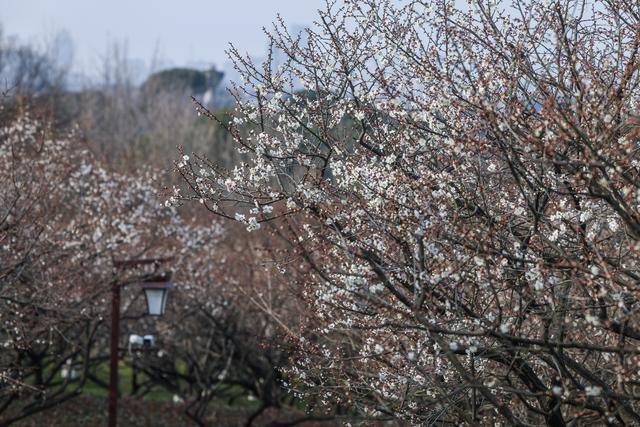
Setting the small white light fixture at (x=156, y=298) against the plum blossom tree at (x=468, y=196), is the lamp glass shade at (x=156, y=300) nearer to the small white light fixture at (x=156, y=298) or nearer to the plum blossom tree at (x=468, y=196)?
the small white light fixture at (x=156, y=298)

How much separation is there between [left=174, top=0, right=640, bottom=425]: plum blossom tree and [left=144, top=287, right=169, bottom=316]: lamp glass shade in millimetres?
4779

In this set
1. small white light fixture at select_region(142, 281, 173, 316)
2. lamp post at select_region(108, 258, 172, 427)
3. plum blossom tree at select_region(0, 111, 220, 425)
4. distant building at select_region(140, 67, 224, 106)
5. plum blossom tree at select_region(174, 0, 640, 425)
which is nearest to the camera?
plum blossom tree at select_region(174, 0, 640, 425)

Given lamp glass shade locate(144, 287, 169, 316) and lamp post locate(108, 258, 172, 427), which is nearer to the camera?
lamp post locate(108, 258, 172, 427)

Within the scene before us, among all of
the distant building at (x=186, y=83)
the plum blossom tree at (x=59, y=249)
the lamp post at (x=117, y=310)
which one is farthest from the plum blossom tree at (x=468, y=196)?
the distant building at (x=186, y=83)

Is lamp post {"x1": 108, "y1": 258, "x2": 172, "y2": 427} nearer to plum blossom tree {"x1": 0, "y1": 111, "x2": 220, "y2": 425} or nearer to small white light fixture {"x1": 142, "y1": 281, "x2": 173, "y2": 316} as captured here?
small white light fixture {"x1": 142, "y1": 281, "x2": 173, "y2": 316}

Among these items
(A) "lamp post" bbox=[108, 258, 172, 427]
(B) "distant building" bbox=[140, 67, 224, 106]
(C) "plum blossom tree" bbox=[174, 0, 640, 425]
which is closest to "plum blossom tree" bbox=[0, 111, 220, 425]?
(A) "lamp post" bbox=[108, 258, 172, 427]

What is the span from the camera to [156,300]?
38.0 feet

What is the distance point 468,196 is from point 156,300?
687 cm

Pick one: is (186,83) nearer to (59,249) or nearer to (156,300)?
(59,249)

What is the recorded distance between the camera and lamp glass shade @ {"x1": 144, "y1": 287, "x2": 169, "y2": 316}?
11.6 m

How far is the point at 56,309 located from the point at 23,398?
711cm

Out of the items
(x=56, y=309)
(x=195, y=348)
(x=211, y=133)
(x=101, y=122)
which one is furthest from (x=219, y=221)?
(x=101, y=122)

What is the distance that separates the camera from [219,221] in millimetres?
21203

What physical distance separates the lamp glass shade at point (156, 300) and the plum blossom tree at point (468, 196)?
15.7ft
